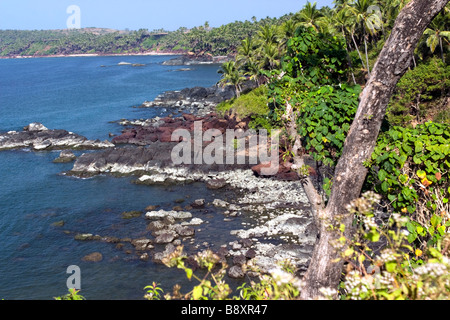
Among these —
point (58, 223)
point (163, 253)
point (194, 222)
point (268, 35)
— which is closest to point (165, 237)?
point (163, 253)

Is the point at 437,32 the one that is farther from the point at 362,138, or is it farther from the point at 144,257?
the point at 362,138

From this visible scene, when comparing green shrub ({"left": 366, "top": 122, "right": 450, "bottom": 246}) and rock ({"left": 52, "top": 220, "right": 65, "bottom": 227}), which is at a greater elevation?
green shrub ({"left": 366, "top": 122, "right": 450, "bottom": 246})

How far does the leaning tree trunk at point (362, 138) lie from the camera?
5699mm

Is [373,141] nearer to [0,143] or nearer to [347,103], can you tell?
[347,103]

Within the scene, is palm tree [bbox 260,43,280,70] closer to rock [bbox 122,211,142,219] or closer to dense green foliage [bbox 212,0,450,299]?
rock [bbox 122,211,142,219]

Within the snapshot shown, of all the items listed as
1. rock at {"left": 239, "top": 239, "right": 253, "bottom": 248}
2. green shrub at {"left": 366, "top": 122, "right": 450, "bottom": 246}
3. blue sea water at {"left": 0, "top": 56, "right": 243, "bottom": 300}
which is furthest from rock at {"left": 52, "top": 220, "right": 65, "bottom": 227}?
green shrub at {"left": 366, "top": 122, "right": 450, "bottom": 246}

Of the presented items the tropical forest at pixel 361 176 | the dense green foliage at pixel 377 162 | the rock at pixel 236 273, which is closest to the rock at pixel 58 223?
the rock at pixel 236 273

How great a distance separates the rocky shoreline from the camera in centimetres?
1988

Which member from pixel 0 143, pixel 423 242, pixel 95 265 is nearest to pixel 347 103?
pixel 423 242

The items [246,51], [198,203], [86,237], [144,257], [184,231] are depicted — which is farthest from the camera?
[246,51]

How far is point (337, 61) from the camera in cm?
867

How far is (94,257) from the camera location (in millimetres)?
20375

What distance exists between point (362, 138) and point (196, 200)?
21.0 metres
